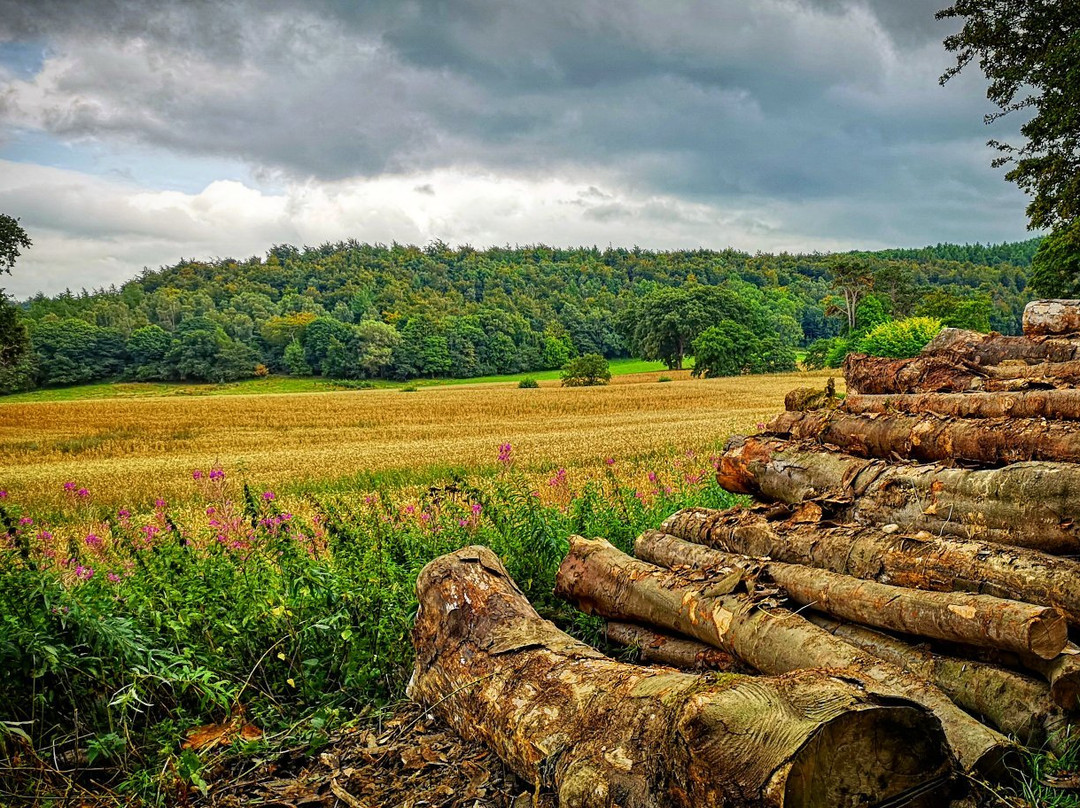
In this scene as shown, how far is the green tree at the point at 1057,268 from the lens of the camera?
99.2 ft

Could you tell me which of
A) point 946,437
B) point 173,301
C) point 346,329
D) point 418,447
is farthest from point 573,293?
point 946,437

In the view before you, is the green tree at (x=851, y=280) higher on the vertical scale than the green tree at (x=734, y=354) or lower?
higher

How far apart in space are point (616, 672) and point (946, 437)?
319 cm

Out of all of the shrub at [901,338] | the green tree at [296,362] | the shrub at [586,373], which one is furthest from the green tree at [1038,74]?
the green tree at [296,362]

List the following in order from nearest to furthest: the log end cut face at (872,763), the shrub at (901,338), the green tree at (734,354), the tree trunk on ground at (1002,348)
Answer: the log end cut face at (872,763)
the tree trunk on ground at (1002,348)
the shrub at (901,338)
the green tree at (734,354)

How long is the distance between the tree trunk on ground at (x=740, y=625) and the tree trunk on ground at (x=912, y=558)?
66 cm

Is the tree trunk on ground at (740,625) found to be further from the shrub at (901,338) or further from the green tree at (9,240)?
the shrub at (901,338)

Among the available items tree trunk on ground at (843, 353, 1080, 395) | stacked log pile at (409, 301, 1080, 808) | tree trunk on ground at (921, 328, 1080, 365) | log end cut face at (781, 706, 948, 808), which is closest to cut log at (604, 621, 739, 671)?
stacked log pile at (409, 301, 1080, 808)

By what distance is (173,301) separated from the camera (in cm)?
11025

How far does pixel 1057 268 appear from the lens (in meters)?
32.4

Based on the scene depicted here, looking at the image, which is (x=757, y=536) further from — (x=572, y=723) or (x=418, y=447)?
(x=418, y=447)

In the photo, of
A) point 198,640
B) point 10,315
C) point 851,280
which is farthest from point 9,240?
point 851,280

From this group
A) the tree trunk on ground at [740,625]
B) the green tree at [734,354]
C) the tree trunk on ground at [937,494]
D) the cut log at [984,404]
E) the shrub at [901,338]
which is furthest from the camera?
the green tree at [734,354]

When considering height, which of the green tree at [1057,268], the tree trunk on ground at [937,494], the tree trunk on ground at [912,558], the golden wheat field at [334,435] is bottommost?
the golden wheat field at [334,435]
